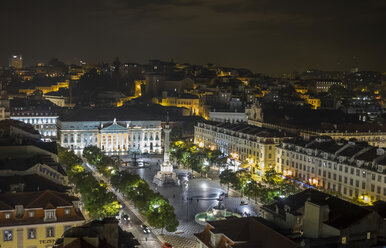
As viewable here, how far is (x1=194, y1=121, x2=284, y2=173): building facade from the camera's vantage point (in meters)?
88.2

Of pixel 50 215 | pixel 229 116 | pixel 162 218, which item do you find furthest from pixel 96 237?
pixel 229 116

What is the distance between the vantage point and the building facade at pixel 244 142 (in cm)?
8819

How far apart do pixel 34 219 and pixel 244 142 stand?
62.2 metres

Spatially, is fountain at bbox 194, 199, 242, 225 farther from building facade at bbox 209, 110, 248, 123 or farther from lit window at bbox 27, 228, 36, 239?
building facade at bbox 209, 110, 248, 123

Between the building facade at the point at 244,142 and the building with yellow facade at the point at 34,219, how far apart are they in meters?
54.1

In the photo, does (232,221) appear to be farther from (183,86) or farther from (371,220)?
(183,86)

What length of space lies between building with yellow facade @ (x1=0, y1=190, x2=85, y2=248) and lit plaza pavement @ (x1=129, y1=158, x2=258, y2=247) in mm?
14504

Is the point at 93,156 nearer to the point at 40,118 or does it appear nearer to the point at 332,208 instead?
the point at 40,118

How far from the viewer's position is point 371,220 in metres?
34.7

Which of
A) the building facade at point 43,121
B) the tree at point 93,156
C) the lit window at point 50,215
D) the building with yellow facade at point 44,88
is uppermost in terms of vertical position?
the building with yellow facade at point 44,88

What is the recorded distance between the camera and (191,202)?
2648 inches

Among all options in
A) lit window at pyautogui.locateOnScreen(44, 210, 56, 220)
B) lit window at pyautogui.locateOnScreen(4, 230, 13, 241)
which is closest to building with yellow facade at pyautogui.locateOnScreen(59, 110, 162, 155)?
lit window at pyautogui.locateOnScreen(44, 210, 56, 220)

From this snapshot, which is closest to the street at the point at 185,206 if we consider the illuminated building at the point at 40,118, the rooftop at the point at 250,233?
the rooftop at the point at 250,233

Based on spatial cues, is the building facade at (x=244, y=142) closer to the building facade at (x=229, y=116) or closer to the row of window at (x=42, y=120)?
the building facade at (x=229, y=116)
